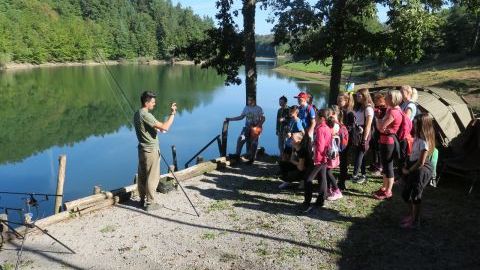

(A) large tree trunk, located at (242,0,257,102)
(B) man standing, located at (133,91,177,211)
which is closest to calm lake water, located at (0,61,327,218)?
(B) man standing, located at (133,91,177,211)

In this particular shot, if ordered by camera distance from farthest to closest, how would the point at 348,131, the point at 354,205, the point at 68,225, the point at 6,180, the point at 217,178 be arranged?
the point at 6,180 < the point at 217,178 < the point at 348,131 < the point at 354,205 < the point at 68,225

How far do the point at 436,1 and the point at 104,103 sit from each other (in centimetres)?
3604

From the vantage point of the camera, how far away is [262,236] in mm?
7688

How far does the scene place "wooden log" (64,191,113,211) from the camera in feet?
28.1

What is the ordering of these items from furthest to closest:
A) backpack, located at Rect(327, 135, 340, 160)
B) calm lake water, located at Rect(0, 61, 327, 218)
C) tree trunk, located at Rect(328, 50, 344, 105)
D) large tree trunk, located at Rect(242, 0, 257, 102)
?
calm lake water, located at Rect(0, 61, 327, 218), tree trunk, located at Rect(328, 50, 344, 105), large tree trunk, located at Rect(242, 0, 257, 102), backpack, located at Rect(327, 135, 340, 160)

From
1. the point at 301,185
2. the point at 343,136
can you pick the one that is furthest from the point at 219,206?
the point at 343,136

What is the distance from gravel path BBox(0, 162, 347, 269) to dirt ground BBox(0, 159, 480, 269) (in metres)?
0.02

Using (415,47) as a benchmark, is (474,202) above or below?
below

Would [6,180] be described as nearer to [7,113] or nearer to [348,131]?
[348,131]

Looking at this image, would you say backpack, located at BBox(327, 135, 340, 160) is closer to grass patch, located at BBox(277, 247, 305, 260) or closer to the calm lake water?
grass patch, located at BBox(277, 247, 305, 260)

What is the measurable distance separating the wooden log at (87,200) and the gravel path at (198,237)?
0.28 metres

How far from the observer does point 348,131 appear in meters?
9.80

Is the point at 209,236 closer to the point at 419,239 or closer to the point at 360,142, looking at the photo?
the point at 419,239

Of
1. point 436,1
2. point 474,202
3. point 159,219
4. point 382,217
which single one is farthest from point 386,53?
point 159,219
